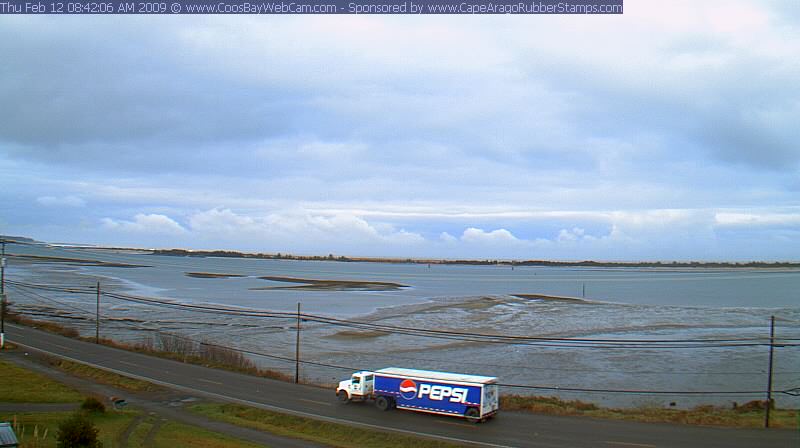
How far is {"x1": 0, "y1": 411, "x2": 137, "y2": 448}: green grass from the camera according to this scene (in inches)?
885

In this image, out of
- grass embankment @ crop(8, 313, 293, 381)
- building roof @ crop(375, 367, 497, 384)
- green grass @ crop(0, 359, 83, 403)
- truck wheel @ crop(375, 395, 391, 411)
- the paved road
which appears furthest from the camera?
grass embankment @ crop(8, 313, 293, 381)

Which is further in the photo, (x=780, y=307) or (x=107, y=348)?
(x=780, y=307)

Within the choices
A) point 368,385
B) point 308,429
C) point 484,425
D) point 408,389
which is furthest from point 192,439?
point 484,425

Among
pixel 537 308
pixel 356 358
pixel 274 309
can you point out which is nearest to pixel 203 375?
pixel 356 358

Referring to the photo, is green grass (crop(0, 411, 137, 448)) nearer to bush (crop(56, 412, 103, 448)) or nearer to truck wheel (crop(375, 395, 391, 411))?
bush (crop(56, 412, 103, 448))

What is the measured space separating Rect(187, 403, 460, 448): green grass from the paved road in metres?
0.99

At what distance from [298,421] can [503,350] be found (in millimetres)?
28741

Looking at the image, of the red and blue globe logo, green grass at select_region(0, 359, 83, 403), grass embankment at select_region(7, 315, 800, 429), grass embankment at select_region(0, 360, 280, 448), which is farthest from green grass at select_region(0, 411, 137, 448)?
grass embankment at select_region(7, 315, 800, 429)

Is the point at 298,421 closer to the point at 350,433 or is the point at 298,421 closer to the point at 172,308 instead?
the point at 350,433

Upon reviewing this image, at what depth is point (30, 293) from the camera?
9862 centimetres

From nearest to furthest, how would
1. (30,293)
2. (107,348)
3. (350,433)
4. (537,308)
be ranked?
(350,433) < (107,348) < (537,308) < (30,293)

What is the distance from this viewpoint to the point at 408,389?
28.6 meters

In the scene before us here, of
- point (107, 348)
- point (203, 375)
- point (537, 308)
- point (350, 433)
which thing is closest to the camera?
point (350, 433)

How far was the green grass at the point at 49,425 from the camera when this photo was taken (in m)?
22.5
